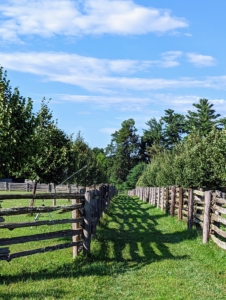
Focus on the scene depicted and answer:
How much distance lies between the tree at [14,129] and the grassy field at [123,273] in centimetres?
233

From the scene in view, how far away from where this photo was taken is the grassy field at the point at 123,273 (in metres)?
6.20

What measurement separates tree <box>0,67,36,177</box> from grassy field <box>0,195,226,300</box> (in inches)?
91.7

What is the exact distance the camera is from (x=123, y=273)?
24.4ft

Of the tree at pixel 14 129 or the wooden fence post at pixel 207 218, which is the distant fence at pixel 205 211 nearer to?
the wooden fence post at pixel 207 218

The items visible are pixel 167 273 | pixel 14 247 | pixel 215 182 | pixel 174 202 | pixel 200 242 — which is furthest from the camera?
pixel 215 182

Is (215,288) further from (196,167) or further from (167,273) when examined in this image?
(196,167)

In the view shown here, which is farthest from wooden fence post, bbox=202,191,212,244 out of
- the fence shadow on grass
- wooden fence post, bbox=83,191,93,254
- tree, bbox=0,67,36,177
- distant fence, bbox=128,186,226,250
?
tree, bbox=0,67,36,177

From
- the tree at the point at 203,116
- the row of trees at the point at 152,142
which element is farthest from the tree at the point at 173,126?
the tree at the point at 203,116

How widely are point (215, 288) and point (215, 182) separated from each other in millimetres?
17072

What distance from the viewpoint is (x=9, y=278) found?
6.88 meters

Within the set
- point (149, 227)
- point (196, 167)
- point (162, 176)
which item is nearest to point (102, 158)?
point (162, 176)

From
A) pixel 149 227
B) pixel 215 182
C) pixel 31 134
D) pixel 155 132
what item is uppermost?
pixel 155 132

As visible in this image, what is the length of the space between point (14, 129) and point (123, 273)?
17.0 ft

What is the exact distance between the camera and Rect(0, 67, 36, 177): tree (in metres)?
10.3
